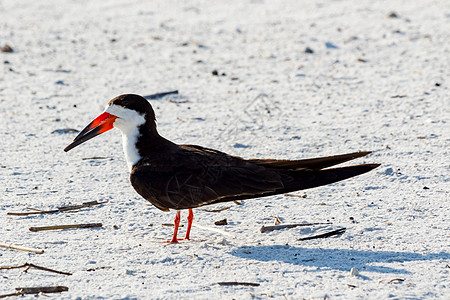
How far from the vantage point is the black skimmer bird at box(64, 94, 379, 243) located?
16.6 ft

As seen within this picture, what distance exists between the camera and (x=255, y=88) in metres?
9.40

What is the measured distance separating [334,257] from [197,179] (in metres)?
1.20

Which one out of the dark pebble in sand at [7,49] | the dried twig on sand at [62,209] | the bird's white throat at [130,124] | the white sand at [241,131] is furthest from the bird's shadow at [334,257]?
the dark pebble in sand at [7,49]

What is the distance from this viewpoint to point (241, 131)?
7.87 m

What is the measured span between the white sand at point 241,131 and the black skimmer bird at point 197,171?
0.39 m

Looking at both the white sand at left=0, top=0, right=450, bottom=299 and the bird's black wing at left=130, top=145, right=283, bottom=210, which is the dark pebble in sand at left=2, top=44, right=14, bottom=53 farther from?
the bird's black wing at left=130, top=145, right=283, bottom=210

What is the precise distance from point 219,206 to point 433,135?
2.75 m

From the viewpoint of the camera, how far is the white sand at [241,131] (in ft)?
15.2

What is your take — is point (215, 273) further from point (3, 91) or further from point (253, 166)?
point (3, 91)

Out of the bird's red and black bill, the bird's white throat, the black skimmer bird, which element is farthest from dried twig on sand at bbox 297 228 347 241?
the bird's red and black bill

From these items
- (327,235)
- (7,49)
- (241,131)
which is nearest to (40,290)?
(327,235)

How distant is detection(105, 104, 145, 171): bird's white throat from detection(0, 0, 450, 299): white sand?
1.91 ft

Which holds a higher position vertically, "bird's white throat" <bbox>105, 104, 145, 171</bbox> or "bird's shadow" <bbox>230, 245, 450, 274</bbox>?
"bird's white throat" <bbox>105, 104, 145, 171</bbox>

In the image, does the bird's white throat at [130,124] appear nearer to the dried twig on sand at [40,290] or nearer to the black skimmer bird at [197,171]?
the black skimmer bird at [197,171]
